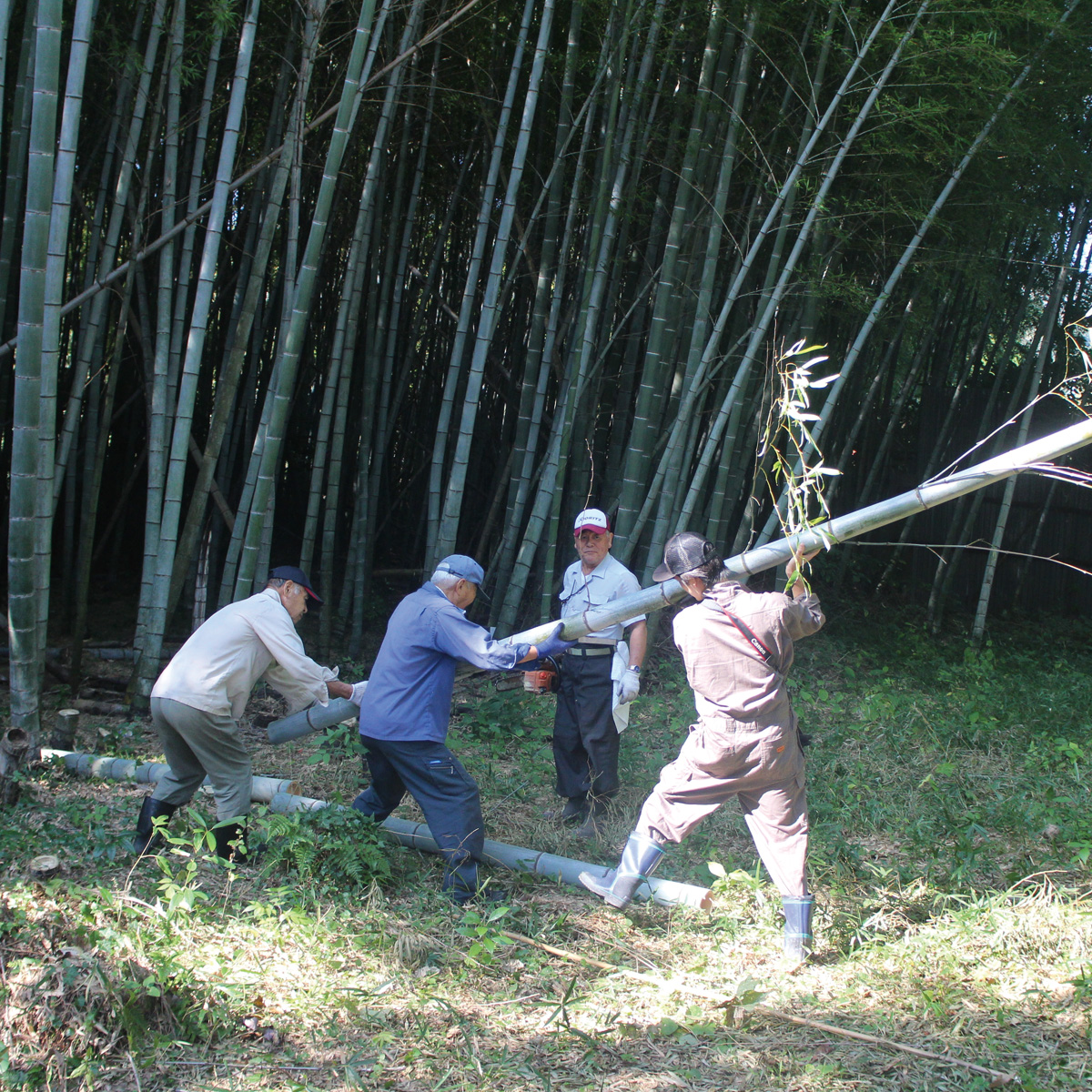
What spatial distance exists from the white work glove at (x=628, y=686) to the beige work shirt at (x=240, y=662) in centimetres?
106

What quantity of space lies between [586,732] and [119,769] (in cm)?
190

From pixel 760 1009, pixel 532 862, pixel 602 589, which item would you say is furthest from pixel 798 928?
pixel 602 589

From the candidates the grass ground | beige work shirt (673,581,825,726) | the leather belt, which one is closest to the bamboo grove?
the leather belt

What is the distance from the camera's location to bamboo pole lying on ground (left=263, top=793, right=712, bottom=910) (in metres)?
2.78

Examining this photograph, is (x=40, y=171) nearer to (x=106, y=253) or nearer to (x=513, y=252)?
(x=106, y=253)

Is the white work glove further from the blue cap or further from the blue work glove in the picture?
the blue cap

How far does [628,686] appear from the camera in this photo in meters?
3.36

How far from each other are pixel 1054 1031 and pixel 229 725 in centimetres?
247

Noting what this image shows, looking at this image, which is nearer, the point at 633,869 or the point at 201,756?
the point at 633,869

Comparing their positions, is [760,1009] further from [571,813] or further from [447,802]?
[571,813]

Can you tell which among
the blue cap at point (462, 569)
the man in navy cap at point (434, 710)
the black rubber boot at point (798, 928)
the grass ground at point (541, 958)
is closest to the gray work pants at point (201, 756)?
the grass ground at point (541, 958)

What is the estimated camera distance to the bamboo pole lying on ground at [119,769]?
11.7 ft

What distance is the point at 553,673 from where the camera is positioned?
10.4 ft

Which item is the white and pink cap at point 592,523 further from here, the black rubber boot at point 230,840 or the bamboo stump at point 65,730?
the bamboo stump at point 65,730
